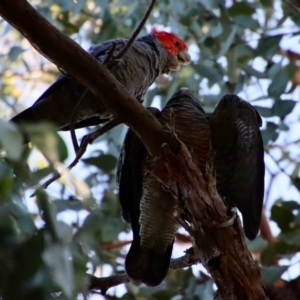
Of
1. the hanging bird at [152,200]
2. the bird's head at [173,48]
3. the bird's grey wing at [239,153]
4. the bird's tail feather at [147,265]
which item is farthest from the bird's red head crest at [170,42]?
the bird's tail feather at [147,265]

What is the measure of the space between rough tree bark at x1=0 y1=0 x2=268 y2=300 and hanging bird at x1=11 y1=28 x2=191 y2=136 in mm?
500

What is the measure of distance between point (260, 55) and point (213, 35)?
33 cm

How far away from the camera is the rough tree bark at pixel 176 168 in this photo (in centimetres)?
184

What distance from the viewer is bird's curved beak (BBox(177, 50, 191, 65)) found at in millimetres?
3407

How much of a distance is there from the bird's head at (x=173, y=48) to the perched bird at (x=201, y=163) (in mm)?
651

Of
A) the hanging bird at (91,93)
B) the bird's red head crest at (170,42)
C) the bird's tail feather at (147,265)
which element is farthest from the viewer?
the bird's red head crest at (170,42)

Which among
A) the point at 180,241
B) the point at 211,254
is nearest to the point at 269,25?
the point at 180,241

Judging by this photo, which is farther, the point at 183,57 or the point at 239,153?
the point at 183,57

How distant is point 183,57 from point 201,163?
114cm

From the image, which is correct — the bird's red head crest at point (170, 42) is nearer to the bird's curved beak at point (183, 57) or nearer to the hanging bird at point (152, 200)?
the bird's curved beak at point (183, 57)

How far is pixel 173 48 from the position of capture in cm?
334

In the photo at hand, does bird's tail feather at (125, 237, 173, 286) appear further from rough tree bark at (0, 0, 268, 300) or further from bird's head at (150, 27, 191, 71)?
bird's head at (150, 27, 191, 71)

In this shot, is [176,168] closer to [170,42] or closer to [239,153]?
[239,153]

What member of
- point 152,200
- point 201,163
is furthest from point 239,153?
point 152,200
